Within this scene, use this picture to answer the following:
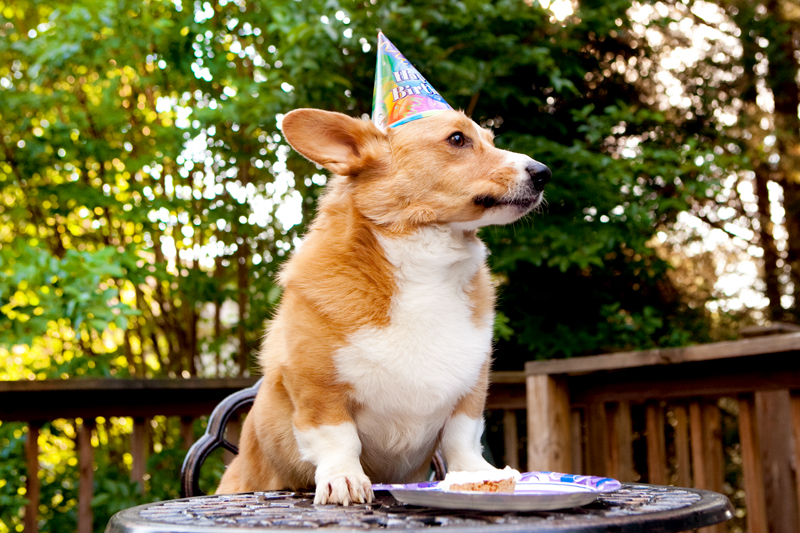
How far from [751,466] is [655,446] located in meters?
0.33

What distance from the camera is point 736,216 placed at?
193 inches

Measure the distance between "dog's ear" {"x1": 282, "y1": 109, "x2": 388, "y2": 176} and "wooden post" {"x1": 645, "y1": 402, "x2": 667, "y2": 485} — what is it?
1.64m

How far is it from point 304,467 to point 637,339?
2.66m

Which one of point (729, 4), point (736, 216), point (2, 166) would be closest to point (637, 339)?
point (736, 216)

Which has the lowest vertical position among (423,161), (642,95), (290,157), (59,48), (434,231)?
(434,231)

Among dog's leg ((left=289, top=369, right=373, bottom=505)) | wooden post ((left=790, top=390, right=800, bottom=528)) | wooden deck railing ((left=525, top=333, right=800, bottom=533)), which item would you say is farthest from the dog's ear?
wooden post ((left=790, top=390, right=800, bottom=528))

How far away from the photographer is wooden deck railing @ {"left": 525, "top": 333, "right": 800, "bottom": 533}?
2008 millimetres

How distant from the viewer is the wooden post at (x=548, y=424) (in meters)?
2.46

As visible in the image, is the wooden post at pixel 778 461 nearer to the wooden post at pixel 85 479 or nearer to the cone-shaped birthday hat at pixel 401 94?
the cone-shaped birthday hat at pixel 401 94

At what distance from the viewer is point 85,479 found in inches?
89.4

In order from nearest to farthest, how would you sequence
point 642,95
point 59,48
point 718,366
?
1. point 718,366
2. point 59,48
3. point 642,95

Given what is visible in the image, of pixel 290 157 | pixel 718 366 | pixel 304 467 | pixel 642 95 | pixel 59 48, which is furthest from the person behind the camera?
pixel 642 95

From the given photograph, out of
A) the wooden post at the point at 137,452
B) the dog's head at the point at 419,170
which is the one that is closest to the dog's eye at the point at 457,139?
the dog's head at the point at 419,170

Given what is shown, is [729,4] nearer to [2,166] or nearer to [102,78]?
[102,78]
